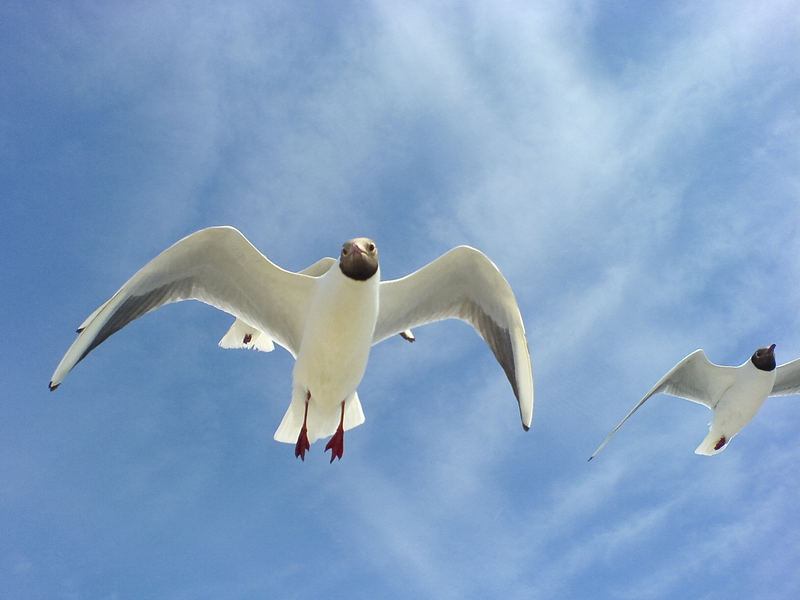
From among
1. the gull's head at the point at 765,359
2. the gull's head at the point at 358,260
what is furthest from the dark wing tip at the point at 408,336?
the gull's head at the point at 765,359

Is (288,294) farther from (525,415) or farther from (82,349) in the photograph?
(525,415)

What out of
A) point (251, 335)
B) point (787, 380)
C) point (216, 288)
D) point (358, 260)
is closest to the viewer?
point (358, 260)

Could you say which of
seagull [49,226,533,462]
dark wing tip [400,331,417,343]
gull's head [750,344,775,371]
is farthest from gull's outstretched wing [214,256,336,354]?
gull's head [750,344,775,371]

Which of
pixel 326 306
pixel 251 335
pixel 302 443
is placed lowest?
pixel 302 443

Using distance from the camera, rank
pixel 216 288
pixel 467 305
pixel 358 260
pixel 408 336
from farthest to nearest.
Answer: pixel 408 336 < pixel 467 305 < pixel 216 288 < pixel 358 260

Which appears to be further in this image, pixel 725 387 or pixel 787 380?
pixel 787 380

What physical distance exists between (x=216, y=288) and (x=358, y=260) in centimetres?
153

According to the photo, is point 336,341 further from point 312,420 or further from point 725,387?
point 725,387

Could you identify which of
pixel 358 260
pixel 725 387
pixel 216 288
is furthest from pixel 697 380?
pixel 216 288

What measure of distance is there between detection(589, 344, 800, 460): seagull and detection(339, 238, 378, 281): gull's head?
568 cm

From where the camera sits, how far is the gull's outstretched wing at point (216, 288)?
6027 mm

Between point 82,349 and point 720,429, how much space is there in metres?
8.84

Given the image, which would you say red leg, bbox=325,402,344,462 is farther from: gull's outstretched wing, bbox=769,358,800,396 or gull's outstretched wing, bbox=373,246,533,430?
gull's outstretched wing, bbox=769,358,800,396

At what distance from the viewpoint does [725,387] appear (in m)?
10.5
